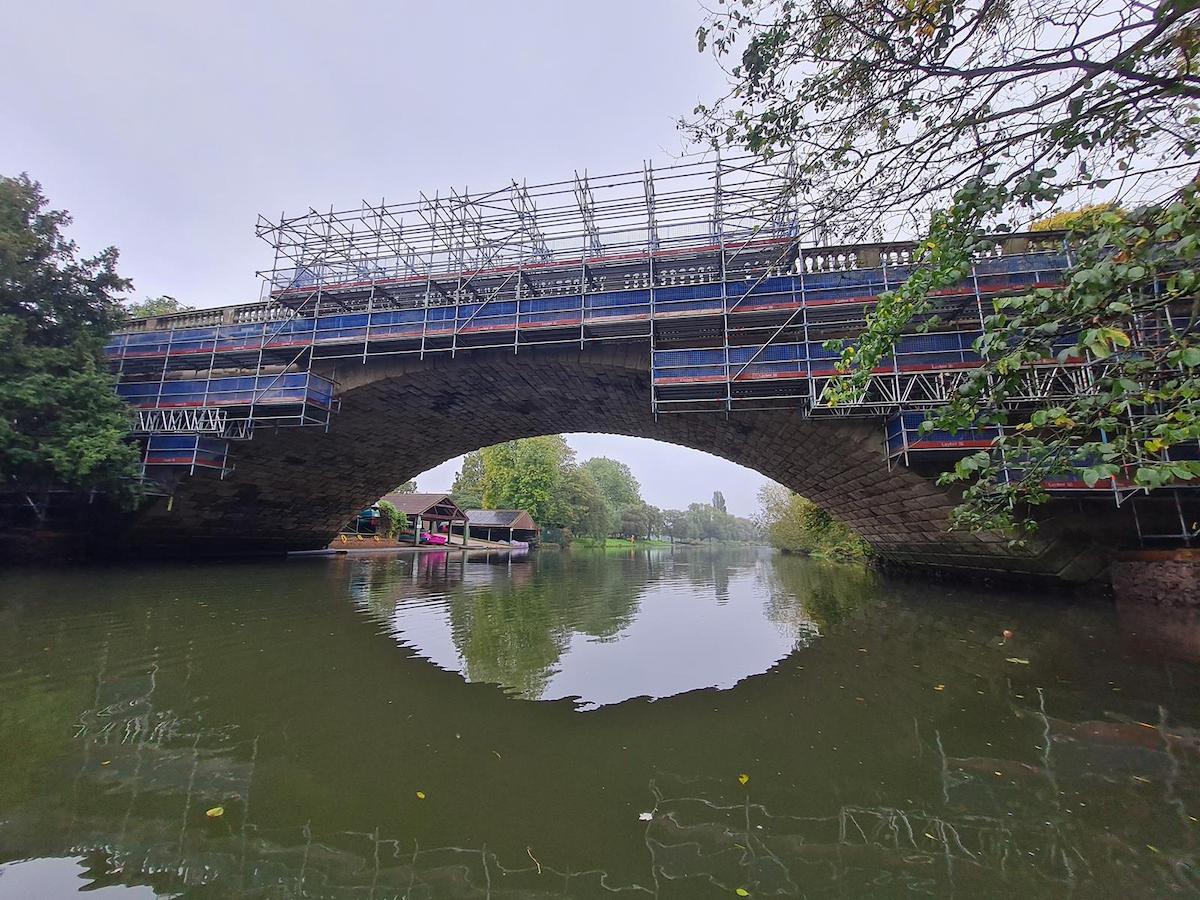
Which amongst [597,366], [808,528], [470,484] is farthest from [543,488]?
[597,366]

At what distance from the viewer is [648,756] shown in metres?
3.84

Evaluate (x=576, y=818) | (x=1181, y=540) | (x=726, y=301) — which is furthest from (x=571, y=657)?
(x=1181, y=540)

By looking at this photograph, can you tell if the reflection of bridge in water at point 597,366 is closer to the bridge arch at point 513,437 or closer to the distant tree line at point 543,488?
the bridge arch at point 513,437

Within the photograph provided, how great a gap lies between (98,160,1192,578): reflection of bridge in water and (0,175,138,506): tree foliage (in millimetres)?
2102

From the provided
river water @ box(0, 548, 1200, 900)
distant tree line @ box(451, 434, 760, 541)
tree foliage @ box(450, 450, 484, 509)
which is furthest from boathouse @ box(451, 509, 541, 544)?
river water @ box(0, 548, 1200, 900)

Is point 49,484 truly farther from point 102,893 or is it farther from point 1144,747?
point 1144,747

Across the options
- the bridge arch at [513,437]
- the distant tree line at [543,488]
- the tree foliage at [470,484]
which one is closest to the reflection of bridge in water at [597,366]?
the bridge arch at [513,437]

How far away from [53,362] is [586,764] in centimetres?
1853

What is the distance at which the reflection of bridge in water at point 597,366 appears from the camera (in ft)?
37.7

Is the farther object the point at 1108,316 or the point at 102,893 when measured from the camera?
the point at 1108,316

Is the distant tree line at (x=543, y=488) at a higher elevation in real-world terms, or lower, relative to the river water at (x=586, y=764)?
higher

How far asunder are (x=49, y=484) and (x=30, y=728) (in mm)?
15769

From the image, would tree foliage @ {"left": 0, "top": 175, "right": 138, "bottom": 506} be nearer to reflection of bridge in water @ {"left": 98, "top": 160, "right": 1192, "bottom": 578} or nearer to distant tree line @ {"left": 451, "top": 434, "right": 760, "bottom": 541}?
reflection of bridge in water @ {"left": 98, "top": 160, "right": 1192, "bottom": 578}

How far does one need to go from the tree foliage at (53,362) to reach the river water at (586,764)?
779 cm
